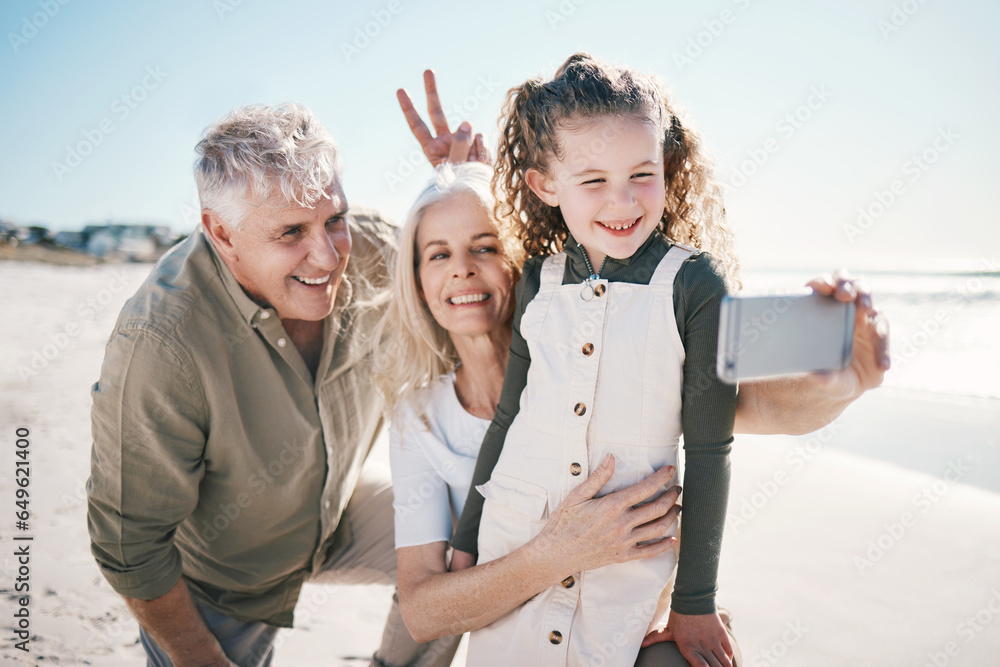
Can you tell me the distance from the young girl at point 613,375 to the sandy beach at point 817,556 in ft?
4.81

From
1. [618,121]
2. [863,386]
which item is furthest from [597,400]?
[618,121]

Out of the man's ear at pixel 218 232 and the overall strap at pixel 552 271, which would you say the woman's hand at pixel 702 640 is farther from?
the man's ear at pixel 218 232

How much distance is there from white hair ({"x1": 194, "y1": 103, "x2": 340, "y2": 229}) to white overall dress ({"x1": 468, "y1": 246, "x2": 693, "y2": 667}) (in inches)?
47.0

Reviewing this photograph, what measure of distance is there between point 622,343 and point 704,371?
9.3 inches

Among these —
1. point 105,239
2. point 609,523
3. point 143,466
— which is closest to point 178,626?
point 143,466

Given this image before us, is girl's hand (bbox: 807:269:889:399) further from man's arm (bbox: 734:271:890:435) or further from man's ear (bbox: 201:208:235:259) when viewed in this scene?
man's ear (bbox: 201:208:235:259)

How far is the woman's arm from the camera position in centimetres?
173

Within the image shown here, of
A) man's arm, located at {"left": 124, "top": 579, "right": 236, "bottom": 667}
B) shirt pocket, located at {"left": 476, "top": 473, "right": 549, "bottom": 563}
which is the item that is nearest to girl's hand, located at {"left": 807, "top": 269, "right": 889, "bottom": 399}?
shirt pocket, located at {"left": 476, "top": 473, "right": 549, "bottom": 563}

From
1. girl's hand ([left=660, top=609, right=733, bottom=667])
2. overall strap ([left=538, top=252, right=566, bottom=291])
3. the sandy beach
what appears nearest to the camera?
girl's hand ([left=660, top=609, right=733, bottom=667])

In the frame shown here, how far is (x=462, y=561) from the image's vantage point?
6.92 feet

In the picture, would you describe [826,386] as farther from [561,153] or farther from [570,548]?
[561,153]

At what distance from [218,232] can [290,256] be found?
→ 0.33 metres

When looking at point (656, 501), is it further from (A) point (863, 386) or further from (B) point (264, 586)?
(B) point (264, 586)

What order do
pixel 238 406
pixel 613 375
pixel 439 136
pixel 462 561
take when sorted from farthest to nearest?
1. pixel 439 136
2. pixel 238 406
3. pixel 462 561
4. pixel 613 375
